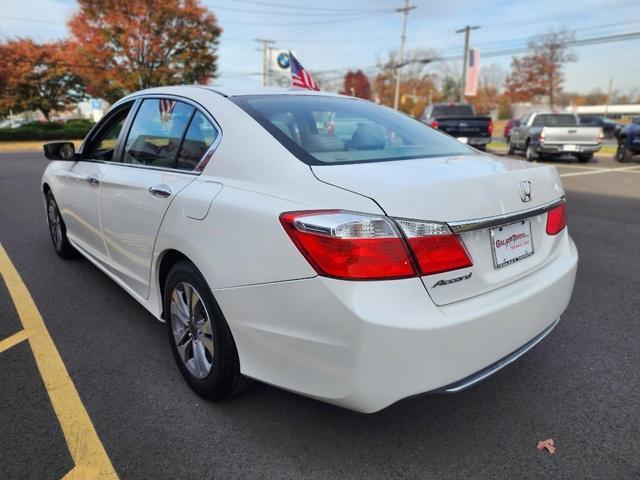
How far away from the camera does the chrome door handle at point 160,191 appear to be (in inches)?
99.3

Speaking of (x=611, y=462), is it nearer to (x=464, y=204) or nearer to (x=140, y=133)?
(x=464, y=204)

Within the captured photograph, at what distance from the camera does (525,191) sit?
2184mm

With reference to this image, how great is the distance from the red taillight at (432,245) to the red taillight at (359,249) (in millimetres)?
43

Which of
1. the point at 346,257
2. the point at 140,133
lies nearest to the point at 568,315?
the point at 346,257

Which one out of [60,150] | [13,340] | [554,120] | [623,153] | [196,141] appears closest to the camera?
[196,141]

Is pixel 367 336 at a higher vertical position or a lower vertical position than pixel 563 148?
lower

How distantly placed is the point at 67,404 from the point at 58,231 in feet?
9.40

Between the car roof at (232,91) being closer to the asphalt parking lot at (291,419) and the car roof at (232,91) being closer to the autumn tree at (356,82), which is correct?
the asphalt parking lot at (291,419)

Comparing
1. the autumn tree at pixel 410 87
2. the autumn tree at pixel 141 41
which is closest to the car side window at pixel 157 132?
the autumn tree at pixel 141 41

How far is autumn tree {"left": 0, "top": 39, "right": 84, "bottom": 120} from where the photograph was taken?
37188 millimetres

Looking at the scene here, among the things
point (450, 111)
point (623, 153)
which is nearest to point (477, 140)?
point (450, 111)

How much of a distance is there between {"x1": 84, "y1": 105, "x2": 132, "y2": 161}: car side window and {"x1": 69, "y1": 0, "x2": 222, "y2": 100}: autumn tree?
100 feet

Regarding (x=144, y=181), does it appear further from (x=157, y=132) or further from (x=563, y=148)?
(x=563, y=148)

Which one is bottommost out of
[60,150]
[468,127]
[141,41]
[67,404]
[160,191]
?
Answer: [67,404]
